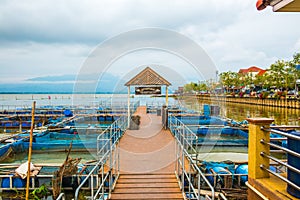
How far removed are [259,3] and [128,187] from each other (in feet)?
14.5

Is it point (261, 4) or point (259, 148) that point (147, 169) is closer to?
point (259, 148)

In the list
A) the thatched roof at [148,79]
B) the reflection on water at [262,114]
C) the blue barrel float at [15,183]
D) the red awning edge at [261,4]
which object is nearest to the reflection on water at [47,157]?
the thatched roof at [148,79]

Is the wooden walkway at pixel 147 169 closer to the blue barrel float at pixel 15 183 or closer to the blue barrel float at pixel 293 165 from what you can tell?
the blue barrel float at pixel 293 165

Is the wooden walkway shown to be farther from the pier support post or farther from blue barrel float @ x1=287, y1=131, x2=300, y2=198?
blue barrel float @ x1=287, y1=131, x2=300, y2=198

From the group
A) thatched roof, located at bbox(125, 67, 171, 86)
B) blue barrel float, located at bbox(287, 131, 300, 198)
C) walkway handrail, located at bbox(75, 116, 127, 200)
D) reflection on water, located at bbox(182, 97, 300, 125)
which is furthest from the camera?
reflection on water, located at bbox(182, 97, 300, 125)

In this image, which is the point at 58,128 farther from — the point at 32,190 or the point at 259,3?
the point at 259,3

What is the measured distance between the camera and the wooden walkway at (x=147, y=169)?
560 cm

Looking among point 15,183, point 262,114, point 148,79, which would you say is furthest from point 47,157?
point 262,114

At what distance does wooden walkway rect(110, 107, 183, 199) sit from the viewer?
18.4 ft

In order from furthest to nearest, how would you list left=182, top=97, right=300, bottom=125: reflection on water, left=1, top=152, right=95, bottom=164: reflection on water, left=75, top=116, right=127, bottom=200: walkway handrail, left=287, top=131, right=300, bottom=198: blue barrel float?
1. left=182, top=97, right=300, bottom=125: reflection on water
2. left=1, top=152, right=95, bottom=164: reflection on water
3. left=75, top=116, right=127, bottom=200: walkway handrail
4. left=287, top=131, right=300, bottom=198: blue barrel float

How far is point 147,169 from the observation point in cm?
681

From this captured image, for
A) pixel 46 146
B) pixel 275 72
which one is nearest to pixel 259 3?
pixel 46 146

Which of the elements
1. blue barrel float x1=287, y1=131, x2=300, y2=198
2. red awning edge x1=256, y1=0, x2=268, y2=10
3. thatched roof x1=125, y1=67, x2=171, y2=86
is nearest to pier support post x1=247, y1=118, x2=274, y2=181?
blue barrel float x1=287, y1=131, x2=300, y2=198

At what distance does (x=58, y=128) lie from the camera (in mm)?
18109
